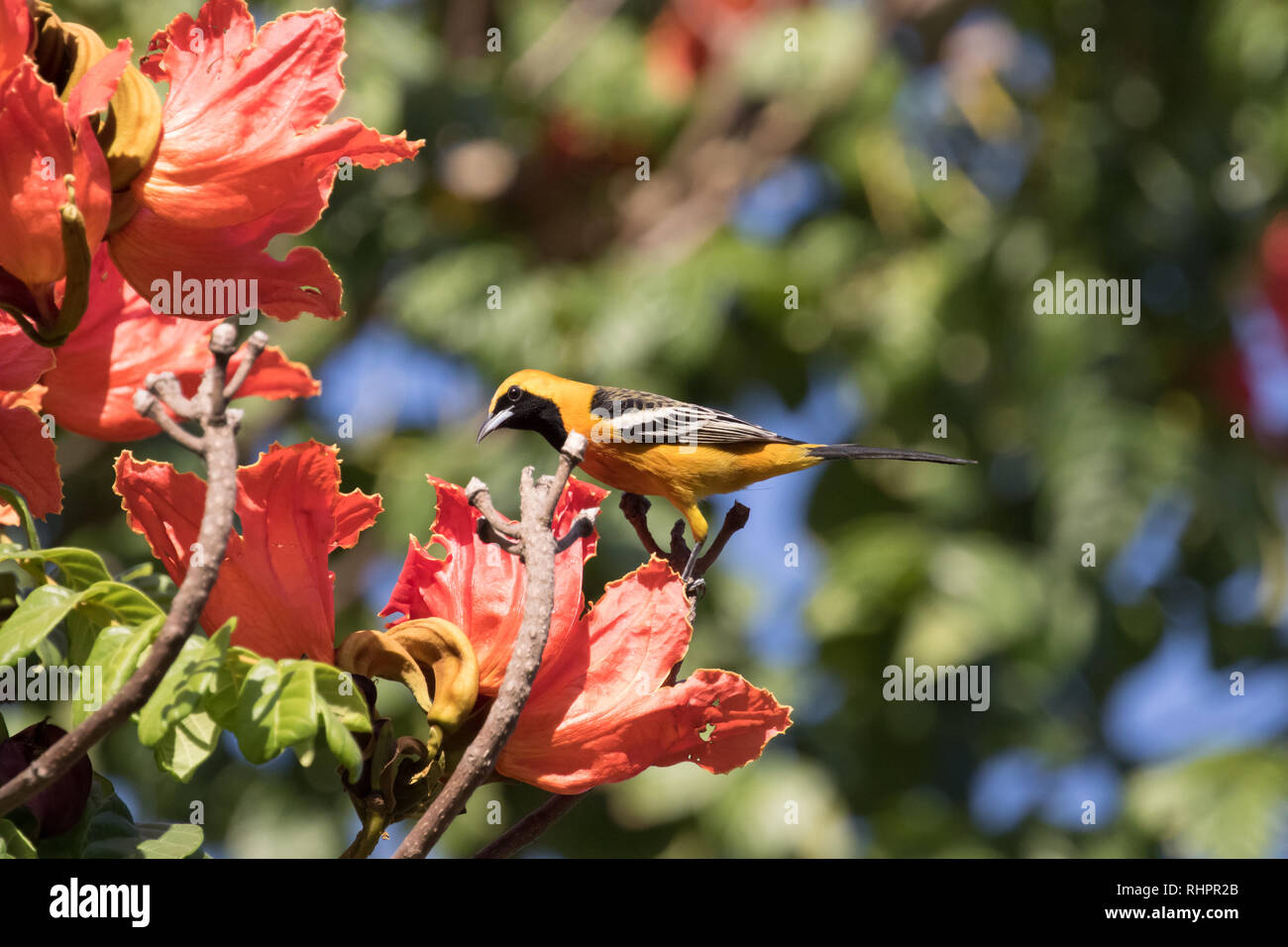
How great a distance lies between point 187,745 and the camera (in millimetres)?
863

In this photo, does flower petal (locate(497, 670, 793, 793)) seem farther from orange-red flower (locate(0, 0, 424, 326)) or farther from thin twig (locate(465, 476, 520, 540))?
orange-red flower (locate(0, 0, 424, 326))

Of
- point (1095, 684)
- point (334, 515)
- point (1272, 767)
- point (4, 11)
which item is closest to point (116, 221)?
point (4, 11)

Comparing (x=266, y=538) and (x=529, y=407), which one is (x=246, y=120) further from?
(x=529, y=407)

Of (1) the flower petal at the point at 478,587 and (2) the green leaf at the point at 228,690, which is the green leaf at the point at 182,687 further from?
(1) the flower petal at the point at 478,587

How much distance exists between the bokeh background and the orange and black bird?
1645 mm

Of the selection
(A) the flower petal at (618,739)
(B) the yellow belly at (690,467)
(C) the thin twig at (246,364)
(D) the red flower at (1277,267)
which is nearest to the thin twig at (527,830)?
(A) the flower petal at (618,739)

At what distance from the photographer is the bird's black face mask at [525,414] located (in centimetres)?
156

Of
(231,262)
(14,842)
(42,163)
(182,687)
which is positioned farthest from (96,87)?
(14,842)

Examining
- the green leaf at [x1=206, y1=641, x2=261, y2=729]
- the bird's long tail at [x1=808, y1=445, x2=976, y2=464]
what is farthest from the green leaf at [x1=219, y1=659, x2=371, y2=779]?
the bird's long tail at [x1=808, y1=445, x2=976, y2=464]

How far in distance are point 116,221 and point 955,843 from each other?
12.7ft

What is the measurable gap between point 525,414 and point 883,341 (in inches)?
136

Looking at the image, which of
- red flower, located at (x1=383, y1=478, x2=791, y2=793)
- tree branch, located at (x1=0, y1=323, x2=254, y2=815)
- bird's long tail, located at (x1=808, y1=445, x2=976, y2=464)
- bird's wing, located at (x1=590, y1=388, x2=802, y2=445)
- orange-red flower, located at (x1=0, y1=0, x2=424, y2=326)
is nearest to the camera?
tree branch, located at (x1=0, y1=323, x2=254, y2=815)

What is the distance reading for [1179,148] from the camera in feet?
17.2

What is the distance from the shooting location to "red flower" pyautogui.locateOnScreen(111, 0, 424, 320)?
982 millimetres
